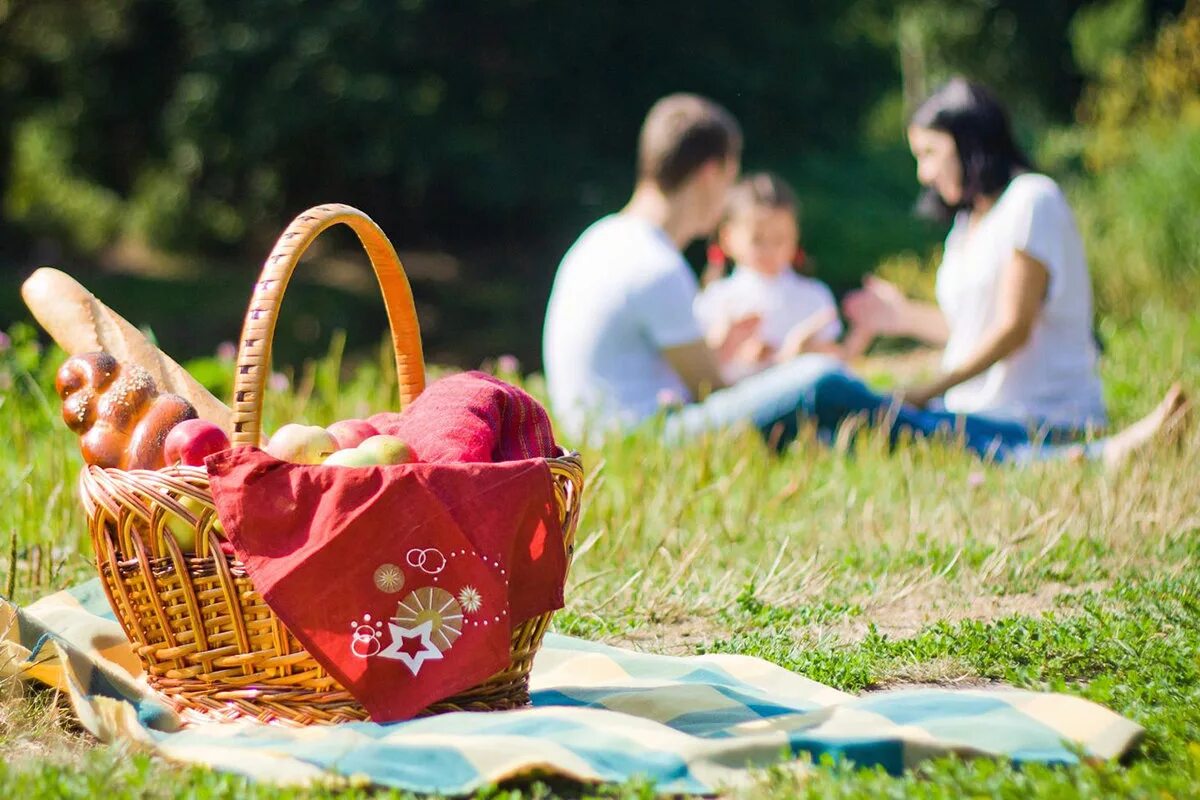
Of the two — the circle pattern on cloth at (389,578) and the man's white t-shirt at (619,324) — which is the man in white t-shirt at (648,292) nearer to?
the man's white t-shirt at (619,324)

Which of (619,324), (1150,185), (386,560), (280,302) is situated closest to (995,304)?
(619,324)

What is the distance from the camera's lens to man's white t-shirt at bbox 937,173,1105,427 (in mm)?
5250

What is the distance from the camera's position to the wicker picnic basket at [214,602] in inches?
95.9

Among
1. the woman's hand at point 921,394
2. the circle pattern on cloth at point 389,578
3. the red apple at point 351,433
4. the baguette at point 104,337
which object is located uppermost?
the baguette at point 104,337

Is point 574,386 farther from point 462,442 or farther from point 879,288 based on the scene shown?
point 462,442

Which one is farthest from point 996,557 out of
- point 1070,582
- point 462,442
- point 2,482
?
point 2,482

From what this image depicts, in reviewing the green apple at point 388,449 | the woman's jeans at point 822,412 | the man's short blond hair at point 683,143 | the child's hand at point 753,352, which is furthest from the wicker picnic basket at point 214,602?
the child's hand at point 753,352

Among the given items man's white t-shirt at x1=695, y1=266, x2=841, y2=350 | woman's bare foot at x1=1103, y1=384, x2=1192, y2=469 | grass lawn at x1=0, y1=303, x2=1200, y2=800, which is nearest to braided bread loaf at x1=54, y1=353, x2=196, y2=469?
grass lawn at x1=0, y1=303, x2=1200, y2=800

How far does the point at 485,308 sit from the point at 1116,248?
7362 millimetres

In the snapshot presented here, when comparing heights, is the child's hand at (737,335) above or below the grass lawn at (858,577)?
above

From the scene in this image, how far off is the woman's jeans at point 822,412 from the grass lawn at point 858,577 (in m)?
0.15

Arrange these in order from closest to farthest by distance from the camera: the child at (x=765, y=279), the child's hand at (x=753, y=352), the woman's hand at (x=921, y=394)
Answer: the woman's hand at (x=921, y=394) → the child's hand at (x=753, y=352) → the child at (x=765, y=279)

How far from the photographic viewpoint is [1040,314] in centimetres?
548

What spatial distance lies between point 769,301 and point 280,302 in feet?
14.6
